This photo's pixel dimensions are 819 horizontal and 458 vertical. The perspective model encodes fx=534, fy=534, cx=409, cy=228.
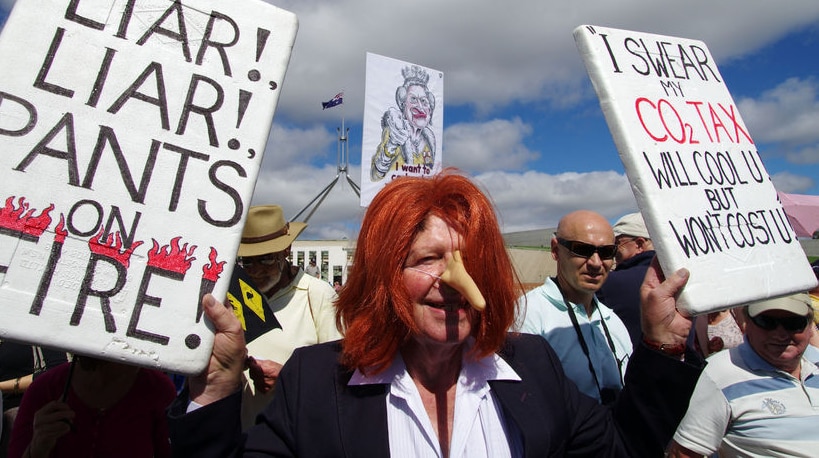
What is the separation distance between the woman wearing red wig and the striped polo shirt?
1.08m

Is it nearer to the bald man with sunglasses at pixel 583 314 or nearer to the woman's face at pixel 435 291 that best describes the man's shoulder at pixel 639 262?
the bald man with sunglasses at pixel 583 314

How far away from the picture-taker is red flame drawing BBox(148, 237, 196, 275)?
5.03ft

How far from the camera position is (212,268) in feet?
5.16

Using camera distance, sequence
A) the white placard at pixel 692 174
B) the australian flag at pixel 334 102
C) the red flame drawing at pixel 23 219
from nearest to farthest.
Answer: the red flame drawing at pixel 23 219 → the white placard at pixel 692 174 → the australian flag at pixel 334 102

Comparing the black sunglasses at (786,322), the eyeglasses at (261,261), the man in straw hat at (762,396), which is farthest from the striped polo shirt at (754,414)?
the eyeglasses at (261,261)

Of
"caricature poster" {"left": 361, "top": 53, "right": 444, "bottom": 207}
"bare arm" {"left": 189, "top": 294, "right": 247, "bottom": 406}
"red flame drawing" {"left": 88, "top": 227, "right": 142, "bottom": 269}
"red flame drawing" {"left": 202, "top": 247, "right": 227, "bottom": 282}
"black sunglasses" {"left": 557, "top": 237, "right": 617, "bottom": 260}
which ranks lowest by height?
"bare arm" {"left": 189, "top": 294, "right": 247, "bottom": 406}

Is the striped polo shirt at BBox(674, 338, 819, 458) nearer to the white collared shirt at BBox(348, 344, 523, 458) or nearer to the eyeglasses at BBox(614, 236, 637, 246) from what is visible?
the white collared shirt at BBox(348, 344, 523, 458)

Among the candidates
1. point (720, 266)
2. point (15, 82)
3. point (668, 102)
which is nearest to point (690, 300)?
point (720, 266)

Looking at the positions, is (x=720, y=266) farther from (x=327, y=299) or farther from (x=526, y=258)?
(x=526, y=258)

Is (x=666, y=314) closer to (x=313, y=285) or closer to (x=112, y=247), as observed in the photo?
(x=112, y=247)

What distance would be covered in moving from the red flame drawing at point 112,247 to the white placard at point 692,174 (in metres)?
1.59

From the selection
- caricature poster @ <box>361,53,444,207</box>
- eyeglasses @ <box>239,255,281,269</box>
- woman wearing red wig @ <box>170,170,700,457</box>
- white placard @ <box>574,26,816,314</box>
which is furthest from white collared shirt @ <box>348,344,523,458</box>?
caricature poster @ <box>361,53,444,207</box>

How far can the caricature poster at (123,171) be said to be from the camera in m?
1.45

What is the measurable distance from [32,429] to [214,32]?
69.3 inches
